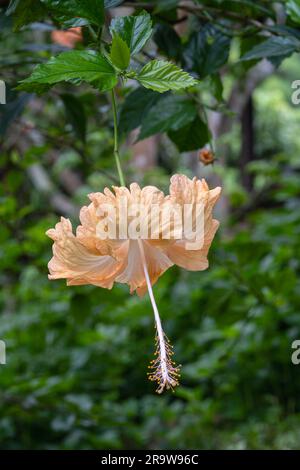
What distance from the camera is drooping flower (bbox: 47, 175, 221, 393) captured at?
56 cm

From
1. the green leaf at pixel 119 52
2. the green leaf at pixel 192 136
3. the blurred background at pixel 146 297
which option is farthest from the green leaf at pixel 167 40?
the green leaf at pixel 119 52

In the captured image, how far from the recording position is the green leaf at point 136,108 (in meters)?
0.91

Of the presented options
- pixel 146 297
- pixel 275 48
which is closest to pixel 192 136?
pixel 275 48

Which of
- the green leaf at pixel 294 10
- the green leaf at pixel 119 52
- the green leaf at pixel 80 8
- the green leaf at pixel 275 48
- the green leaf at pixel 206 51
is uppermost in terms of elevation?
the green leaf at pixel 206 51

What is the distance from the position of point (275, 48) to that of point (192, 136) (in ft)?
0.60

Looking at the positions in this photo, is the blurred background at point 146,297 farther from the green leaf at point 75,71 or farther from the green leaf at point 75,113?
the green leaf at point 75,71

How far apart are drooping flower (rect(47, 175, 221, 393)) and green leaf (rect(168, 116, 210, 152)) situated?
1.10 feet

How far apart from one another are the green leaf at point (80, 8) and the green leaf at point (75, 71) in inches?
2.0

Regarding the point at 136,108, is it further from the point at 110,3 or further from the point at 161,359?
the point at 161,359

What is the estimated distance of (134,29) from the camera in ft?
2.07

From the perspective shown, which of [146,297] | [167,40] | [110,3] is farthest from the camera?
[146,297]

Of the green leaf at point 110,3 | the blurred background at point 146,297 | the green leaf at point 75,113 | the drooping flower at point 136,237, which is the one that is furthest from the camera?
the green leaf at point 75,113

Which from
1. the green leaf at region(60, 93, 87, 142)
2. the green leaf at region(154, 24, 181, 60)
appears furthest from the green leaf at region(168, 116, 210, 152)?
the green leaf at region(60, 93, 87, 142)

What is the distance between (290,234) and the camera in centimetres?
229
